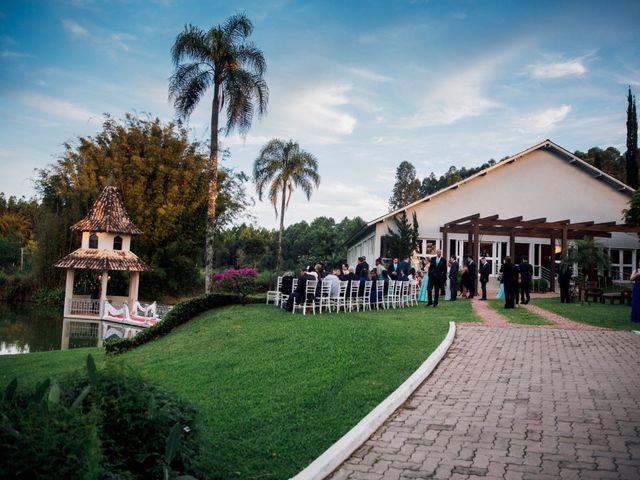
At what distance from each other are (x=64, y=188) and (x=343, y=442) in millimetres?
36609

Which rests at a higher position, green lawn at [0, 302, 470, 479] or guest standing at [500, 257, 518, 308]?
guest standing at [500, 257, 518, 308]

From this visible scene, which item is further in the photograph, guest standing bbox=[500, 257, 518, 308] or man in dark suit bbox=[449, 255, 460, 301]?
man in dark suit bbox=[449, 255, 460, 301]

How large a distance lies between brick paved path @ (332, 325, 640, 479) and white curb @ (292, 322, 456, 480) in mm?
80

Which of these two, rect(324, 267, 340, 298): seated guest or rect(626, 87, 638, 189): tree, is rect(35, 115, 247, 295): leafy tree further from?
rect(626, 87, 638, 189): tree

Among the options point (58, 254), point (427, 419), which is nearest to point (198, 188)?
point (58, 254)

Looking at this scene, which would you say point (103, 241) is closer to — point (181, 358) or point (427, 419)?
point (181, 358)

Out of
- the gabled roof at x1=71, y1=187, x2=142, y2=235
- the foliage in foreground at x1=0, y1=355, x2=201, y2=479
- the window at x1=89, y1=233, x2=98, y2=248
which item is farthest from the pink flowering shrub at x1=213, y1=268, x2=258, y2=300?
the foliage in foreground at x1=0, y1=355, x2=201, y2=479

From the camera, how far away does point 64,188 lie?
118 ft

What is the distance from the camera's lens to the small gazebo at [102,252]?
2855 centimetres

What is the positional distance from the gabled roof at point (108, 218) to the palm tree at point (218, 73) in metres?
9.41

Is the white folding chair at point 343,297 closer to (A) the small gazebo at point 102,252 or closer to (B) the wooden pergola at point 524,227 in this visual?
(B) the wooden pergola at point 524,227

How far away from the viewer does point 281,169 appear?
125 ft

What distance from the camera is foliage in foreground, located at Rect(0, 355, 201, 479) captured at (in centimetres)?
254

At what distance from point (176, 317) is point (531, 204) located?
23.3 metres
